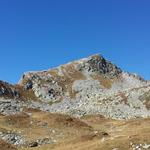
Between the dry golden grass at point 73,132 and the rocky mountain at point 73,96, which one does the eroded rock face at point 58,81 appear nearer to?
the rocky mountain at point 73,96

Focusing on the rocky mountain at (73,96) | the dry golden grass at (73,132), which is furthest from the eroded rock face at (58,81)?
the dry golden grass at (73,132)

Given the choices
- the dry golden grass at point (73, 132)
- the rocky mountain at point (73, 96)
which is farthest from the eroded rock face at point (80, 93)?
the dry golden grass at point (73, 132)

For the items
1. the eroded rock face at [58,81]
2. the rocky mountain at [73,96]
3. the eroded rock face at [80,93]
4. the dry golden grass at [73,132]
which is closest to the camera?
the dry golden grass at [73,132]

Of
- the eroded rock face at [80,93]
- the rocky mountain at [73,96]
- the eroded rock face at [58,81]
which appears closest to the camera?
the rocky mountain at [73,96]

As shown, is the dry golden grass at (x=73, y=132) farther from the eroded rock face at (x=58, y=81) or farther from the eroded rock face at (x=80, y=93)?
the eroded rock face at (x=58, y=81)

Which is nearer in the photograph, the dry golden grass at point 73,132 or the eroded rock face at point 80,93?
the dry golden grass at point 73,132

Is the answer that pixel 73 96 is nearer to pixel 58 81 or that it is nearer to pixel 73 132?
pixel 58 81

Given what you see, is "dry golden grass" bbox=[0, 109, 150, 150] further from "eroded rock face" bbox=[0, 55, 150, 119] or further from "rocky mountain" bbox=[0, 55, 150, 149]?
"eroded rock face" bbox=[0, 55, 150, 119]

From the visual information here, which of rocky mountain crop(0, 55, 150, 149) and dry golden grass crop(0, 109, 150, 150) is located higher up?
rocky mountain crop(0, 55, 150, 149)

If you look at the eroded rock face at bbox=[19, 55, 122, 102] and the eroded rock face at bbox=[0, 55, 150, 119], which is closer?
the eroded rock face at bbox=[0, 55, 150, 119]

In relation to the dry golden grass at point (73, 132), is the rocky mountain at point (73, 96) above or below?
above

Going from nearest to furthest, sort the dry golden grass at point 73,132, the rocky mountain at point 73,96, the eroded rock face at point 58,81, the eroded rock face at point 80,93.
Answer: the dry golden grass at point 73,132
the rocky mountain at point 73,96
the eroded rock face at point 80,93
the eroded rock face at point 58,81

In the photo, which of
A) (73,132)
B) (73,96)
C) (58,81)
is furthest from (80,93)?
(73,132)

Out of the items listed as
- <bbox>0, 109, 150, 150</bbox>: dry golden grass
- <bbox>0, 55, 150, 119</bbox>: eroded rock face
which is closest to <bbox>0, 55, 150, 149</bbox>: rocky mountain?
<bbox>0, 55, 150, 119</bbox>: eroded rock face
